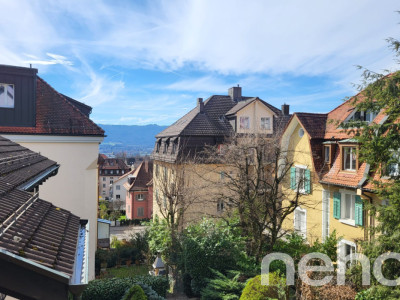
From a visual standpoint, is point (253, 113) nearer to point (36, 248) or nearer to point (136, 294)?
point (136, 294)

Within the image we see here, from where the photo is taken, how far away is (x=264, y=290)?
30.3 feet

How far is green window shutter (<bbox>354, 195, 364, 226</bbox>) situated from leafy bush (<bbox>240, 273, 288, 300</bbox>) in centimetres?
585

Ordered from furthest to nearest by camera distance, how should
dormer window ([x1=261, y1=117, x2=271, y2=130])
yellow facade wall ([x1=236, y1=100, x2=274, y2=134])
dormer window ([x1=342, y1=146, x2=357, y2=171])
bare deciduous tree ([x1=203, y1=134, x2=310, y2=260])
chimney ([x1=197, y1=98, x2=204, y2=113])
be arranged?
dormer window ([x1=261, y1=117, x2=271, y2=130]) → chimney ([x1=197, y1=98, x2=204, y2=113]) → yellow facade wall ([x1=236, y1=100, x2=274, y2=134]) → dormer window ([x1=342, y1=146, x2=357, y2=171]) → bare deciduous tree ([x1=203, y1=134, x2=310, y2=260])

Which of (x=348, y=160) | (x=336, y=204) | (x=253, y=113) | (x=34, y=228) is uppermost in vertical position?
(x=253, y=113)

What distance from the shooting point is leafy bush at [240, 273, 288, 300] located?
9094 mm

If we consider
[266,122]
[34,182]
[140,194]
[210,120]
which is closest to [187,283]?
[34,182]

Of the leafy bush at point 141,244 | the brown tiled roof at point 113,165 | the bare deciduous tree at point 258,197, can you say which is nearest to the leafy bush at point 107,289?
the bare deciduous tree at point 258,197

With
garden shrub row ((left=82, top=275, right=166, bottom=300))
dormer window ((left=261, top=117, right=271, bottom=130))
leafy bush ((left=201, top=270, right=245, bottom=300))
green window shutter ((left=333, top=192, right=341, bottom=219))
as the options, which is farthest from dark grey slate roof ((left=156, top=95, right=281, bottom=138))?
leafy bush ((left=201, top=270, right=245, bottom=300))

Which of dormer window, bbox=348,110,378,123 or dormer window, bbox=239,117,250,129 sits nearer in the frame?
dormer window, bbox=348,110,378,123

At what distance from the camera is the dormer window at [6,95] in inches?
474

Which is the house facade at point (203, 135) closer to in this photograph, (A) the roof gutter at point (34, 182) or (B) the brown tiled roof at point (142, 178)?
(A) the roof gutter at point (34, 182)

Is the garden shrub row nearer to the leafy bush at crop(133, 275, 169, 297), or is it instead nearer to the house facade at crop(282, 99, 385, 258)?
the leafy bush at crop(133, 275, 169, 297)

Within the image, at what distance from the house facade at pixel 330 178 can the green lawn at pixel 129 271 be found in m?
9.32

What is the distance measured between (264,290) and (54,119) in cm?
1002
